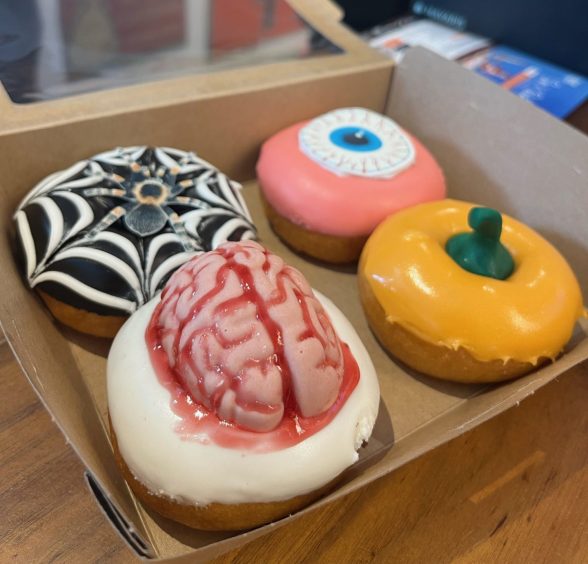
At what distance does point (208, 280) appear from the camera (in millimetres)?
778

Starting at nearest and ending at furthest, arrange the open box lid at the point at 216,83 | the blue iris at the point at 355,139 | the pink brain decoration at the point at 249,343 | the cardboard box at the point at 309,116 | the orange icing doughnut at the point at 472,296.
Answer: the pink brain decoration at the point at 249,343, the cardboard box at the point at 309,116, the orange icing doughnut at the point at 472,296, the open box lid at the point at 216,83, the blue iris at the point at 355,139

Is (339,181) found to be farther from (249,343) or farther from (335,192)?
(249,343)

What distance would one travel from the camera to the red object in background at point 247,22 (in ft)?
4.84

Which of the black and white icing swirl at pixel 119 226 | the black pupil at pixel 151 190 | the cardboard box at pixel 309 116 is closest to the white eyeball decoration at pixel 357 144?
the cardboard box at pixel 309 116

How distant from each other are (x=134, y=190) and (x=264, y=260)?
1.16 ft

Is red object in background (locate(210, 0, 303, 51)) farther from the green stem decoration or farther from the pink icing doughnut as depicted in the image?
the green stem decoration

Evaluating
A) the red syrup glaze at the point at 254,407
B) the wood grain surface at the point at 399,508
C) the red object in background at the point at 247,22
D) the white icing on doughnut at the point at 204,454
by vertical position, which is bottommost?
the wood grain surface at the point at 399,508

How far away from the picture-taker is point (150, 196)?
1034 mm

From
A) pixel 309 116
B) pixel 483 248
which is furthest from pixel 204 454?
pixel 309 116

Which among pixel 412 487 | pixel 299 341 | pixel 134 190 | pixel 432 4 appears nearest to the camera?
pixel 299 341

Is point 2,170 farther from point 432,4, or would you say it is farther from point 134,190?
point 432,4

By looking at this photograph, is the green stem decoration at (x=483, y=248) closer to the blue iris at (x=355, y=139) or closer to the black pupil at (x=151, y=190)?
the blue iris at (x=355, y=139)

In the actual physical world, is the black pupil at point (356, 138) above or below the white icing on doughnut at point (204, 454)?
above

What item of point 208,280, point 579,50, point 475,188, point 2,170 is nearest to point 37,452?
point 208,280
